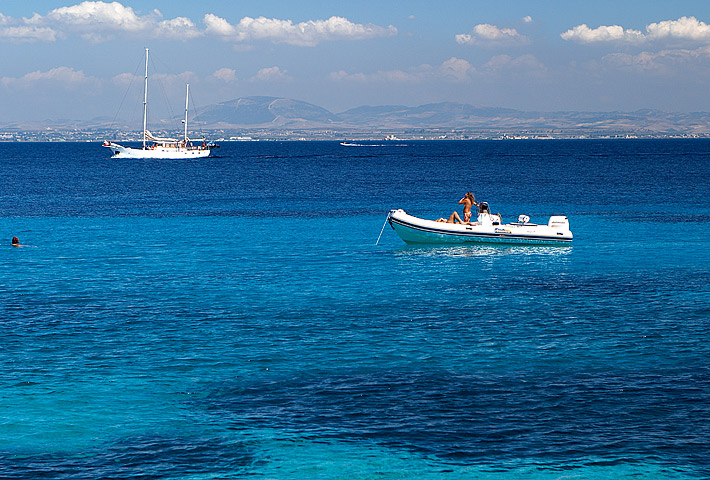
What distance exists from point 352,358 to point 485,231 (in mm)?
24889

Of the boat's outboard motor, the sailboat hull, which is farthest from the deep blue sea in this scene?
the sailboat hull

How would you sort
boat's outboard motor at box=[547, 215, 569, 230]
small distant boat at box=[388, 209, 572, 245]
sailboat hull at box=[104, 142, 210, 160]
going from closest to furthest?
small distant boat at box=[388, 209, 572, 245] < boat's outboard motor at box=[547, 215, 569, 230] < sailboat hull at box=[104, 142, 210, 160]

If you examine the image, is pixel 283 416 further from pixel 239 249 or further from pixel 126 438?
pixel 239 249

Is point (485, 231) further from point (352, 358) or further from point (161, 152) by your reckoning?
point (161, 152)

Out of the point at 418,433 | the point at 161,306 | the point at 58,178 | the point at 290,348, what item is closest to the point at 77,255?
the point at 161,306

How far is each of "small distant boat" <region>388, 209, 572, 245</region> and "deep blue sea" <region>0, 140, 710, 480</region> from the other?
79cm

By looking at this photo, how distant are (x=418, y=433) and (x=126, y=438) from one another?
20.5ft

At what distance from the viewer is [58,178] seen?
12788 cm

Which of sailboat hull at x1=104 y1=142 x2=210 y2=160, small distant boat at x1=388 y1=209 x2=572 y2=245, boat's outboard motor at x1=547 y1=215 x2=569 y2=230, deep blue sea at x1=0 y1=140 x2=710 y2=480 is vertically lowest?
deep blue sea at x1=0 y1=140 x2=710 y2=480

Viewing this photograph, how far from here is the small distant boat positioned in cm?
4734

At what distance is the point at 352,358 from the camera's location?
23734 millimetres

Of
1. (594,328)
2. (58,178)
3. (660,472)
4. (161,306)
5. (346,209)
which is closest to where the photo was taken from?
(660,472)

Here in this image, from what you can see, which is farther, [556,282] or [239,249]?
[239,249]

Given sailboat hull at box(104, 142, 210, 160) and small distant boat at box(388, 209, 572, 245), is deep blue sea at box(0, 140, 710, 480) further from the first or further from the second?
sailboat hull at box(104, 142, 210, 160)
